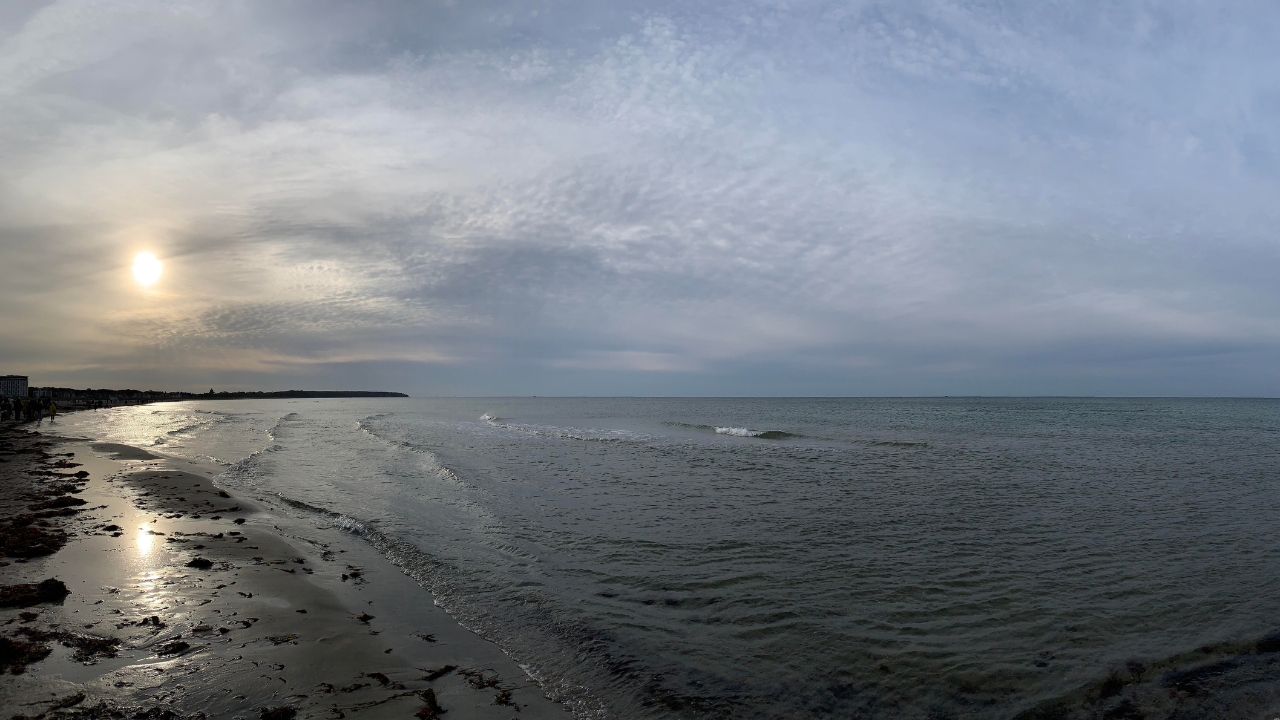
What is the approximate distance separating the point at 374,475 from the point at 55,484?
8573 millimetres

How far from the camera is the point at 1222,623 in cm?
810

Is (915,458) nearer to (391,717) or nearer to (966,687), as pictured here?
(966,687)

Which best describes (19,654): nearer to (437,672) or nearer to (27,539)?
(437,672)

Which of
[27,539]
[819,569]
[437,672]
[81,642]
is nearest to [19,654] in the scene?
[81,642]

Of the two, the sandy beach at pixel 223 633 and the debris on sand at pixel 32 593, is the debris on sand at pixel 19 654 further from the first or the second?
the debris on sand at pixel 32 593

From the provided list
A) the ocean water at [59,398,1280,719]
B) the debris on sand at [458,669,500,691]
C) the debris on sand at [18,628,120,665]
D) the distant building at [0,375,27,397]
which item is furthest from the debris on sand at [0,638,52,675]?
the distant building at [0,375,27,397]

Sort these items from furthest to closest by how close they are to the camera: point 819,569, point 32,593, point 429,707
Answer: point 819,569
point 32,593
point 429,707

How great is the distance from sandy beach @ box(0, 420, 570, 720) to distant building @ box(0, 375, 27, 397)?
163m

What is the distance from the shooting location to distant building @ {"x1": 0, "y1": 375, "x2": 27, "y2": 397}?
402 feet

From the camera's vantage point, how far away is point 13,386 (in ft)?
411

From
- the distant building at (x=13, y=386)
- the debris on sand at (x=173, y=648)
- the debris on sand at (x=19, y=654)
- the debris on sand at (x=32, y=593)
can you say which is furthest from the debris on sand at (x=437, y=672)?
the distant building at (x=13, y=386)

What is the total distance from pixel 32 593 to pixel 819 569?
37.6 ft

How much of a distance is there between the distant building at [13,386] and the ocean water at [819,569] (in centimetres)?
15332

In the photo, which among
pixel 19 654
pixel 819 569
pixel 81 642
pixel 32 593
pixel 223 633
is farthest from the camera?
pixel 819 569
